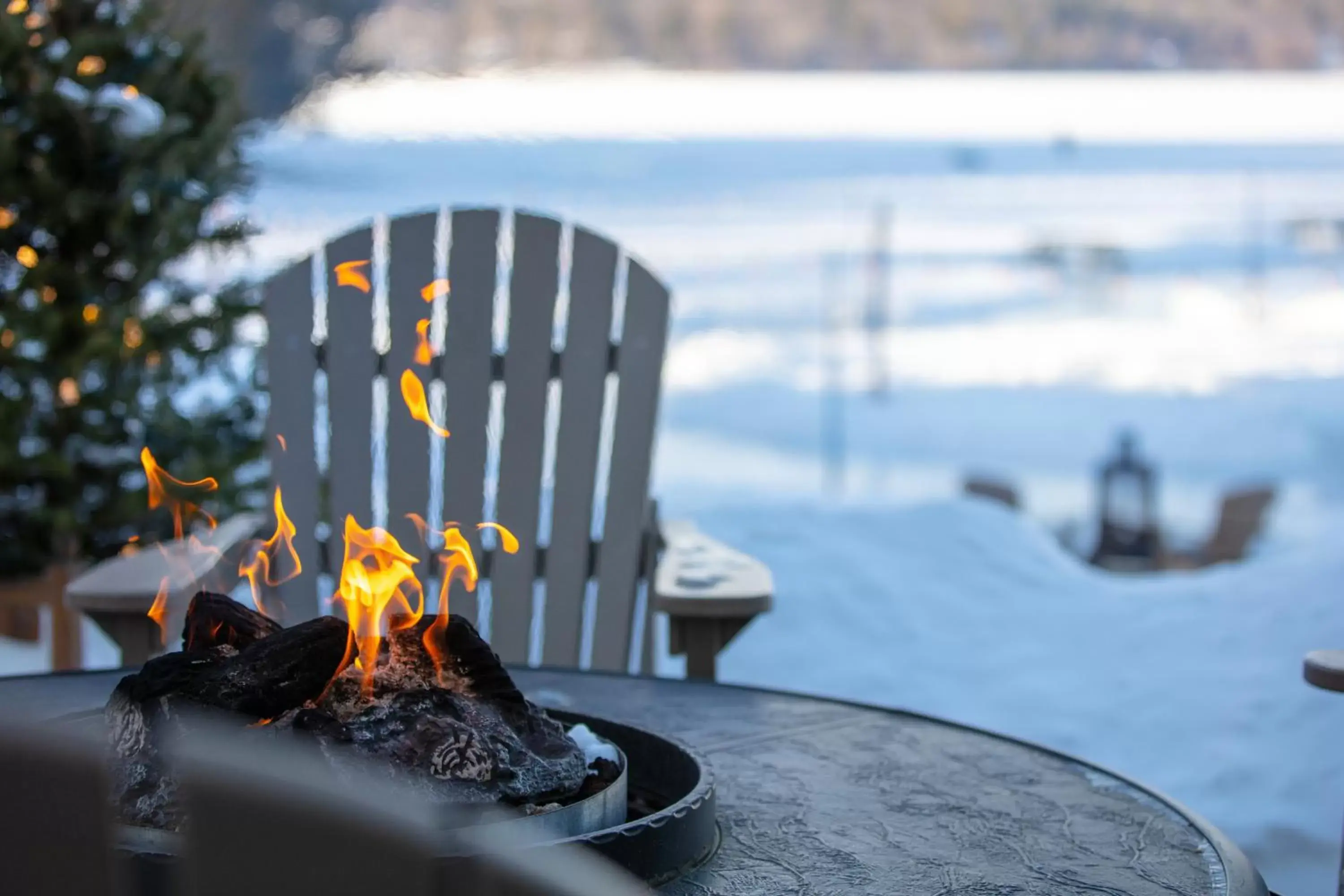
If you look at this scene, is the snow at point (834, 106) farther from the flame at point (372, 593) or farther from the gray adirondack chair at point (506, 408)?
the flame at point (372, 593)

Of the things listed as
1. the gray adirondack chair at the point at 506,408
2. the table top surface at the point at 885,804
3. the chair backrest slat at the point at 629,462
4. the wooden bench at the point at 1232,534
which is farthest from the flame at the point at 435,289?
the wooden bench at the point at 1232,534

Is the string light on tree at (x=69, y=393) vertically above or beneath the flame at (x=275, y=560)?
above

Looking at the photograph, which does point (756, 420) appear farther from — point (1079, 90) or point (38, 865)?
point (38, 865)

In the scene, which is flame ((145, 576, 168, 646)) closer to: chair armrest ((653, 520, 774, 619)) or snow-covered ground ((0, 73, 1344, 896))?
chair armrest ((653, 520, 774, 619))

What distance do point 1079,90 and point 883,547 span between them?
870 cm

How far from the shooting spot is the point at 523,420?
2463 millimetres

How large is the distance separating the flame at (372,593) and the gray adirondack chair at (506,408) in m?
0.80

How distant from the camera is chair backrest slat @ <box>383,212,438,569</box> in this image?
2432 millimetres

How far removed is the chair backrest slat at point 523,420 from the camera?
7.91 ft

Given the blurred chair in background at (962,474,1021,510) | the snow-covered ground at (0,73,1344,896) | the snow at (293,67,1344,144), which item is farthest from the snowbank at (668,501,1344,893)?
the snow at (293,67,1344,144)

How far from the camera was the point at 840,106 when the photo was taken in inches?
484

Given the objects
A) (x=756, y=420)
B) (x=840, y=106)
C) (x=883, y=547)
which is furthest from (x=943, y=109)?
(x=883, y=547)

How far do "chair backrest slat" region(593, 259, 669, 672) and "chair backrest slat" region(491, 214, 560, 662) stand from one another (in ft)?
0.40

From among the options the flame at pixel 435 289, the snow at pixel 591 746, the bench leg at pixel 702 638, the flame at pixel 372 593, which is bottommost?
the bench leg at pixel 702 638
